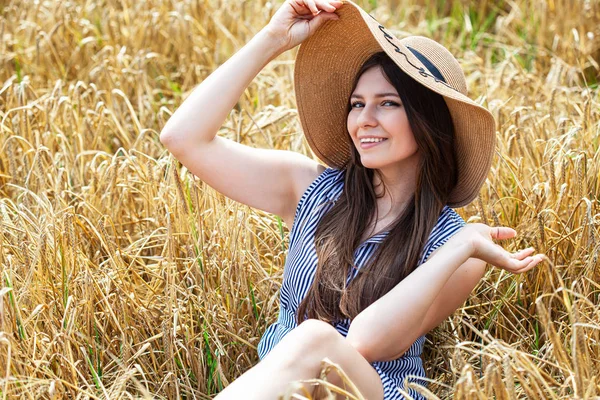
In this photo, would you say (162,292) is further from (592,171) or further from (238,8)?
(238,8)

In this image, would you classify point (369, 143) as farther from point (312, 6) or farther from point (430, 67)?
point (312, 6)

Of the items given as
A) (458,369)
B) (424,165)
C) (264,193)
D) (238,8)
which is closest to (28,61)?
(238,8)

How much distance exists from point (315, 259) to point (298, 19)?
2.11ft

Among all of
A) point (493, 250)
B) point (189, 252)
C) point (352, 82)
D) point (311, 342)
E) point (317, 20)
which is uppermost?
point (317, 20)

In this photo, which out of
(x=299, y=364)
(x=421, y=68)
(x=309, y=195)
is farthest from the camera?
(x=309, y=195)

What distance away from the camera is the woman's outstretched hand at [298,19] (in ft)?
7.82

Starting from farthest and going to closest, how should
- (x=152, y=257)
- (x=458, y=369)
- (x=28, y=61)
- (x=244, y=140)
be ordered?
(x=28, y=61)
(x=244, y=140)
(x=152, y=257)
(x=458, y=369)

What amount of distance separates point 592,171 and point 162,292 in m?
1.41

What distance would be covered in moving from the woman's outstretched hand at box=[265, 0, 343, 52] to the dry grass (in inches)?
23.8

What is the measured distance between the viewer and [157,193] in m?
3.03

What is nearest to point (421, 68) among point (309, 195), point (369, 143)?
point (369, 143)

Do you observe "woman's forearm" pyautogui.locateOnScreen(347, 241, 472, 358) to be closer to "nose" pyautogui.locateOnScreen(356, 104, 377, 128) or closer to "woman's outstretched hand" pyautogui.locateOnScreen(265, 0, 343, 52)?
"nose" pyautogui.locateOnScreen(356, 104, 377, 128)

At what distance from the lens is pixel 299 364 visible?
1.99m

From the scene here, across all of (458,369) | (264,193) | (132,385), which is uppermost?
(264,193)
